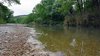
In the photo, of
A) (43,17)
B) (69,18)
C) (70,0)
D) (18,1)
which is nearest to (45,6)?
(43,17)

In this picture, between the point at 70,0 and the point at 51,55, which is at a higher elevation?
the point at 70,0

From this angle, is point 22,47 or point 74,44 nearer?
point 22,47

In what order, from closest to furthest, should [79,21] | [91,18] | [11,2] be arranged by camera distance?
[11,2]
[91,18]
[79,21]

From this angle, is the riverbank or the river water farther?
the river water

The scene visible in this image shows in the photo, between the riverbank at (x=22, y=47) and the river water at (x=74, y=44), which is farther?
the river water at (x=74, y=44)

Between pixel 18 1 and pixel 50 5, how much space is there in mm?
43774

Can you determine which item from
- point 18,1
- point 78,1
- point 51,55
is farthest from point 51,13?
point 51,55

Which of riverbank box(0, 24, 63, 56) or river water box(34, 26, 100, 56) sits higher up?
riverbank box(0, 24, 63, 56)

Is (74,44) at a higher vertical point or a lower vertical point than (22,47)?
lower

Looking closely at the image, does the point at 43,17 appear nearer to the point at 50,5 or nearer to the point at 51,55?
the point at 50,5

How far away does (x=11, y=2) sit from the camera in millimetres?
36312

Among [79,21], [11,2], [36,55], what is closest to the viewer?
[36,55]

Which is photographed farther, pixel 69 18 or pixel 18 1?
pixel 69 18

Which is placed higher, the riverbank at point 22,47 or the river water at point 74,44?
the riverbank at point 22,47
